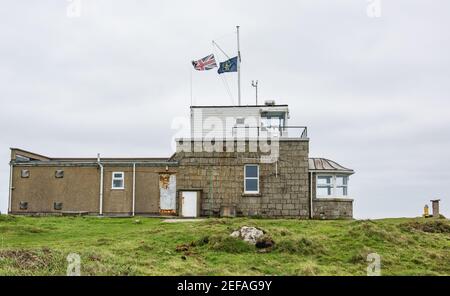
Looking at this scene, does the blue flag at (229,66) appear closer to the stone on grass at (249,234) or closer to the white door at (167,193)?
the white door at (167,193)

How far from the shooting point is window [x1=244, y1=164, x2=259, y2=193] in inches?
1242

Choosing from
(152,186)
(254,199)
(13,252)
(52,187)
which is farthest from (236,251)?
(52,187)

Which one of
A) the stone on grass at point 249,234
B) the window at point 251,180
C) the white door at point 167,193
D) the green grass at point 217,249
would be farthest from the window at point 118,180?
the stone on grass at point 249,234

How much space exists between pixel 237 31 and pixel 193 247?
20373mm

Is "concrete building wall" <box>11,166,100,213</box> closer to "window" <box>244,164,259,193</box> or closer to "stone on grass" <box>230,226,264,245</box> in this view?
"window" <box>244,164,259,193</box>

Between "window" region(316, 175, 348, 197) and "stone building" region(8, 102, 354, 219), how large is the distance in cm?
5

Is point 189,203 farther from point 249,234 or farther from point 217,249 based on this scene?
point 217,249

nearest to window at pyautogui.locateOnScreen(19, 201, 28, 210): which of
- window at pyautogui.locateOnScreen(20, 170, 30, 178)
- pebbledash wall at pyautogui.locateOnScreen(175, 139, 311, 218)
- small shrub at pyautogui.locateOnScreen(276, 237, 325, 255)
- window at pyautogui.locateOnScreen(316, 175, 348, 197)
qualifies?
window at pyautogui.locateOnScreen(20, 170, 30, 178)

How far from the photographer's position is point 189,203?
31.4 m

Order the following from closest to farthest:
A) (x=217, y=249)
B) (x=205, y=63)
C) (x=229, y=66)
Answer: (x=217, y=249) < (x=205, y=63) < (x=229, y=66)

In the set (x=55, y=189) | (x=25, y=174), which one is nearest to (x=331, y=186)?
(x=55, y=189)

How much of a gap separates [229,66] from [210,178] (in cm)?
791

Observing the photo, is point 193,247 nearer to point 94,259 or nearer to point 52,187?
point 94,259
